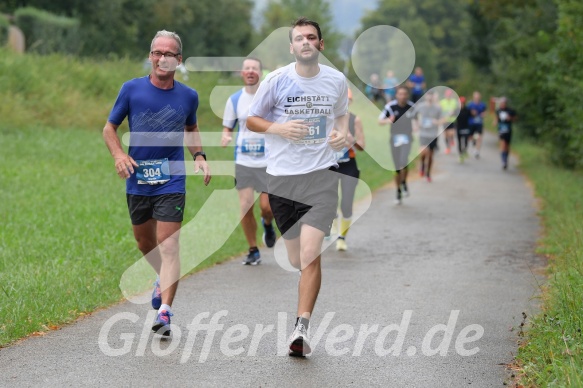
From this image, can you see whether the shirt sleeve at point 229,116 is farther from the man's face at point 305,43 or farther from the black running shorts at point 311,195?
the man's face at point 305,43

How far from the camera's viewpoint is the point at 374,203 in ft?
61.4

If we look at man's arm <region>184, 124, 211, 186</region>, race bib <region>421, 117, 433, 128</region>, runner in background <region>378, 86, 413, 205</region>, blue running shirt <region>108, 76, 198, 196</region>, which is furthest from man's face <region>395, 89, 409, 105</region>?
blue running shirt <region>108, 76, 198, 196</region>

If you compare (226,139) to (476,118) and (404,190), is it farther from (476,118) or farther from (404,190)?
(476,118)

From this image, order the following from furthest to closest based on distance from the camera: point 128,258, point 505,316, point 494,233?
point 494,233 → point 128,258 → point 505,316

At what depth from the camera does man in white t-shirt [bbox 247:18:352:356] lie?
22.9 ft

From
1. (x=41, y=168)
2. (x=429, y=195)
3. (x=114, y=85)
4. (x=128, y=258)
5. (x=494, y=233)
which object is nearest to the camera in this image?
(x=128, y=258)

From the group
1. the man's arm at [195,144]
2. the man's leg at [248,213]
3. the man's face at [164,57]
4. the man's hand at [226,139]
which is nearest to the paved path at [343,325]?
the man's leg at [248,213]

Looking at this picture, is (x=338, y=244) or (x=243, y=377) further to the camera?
(x=338, y=244)

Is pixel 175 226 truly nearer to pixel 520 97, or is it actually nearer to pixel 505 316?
pixel 505 316

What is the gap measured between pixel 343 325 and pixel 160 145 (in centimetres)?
192

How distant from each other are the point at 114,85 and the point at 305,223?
21.9 meters

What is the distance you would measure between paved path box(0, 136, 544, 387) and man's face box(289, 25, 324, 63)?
6.37 feet

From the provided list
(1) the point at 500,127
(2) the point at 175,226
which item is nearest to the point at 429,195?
(1) the point at 500,127

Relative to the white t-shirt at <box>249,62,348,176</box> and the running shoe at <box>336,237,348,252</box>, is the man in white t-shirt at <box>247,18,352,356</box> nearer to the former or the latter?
the white t-shirt at <box>249,62,348,176</box>
